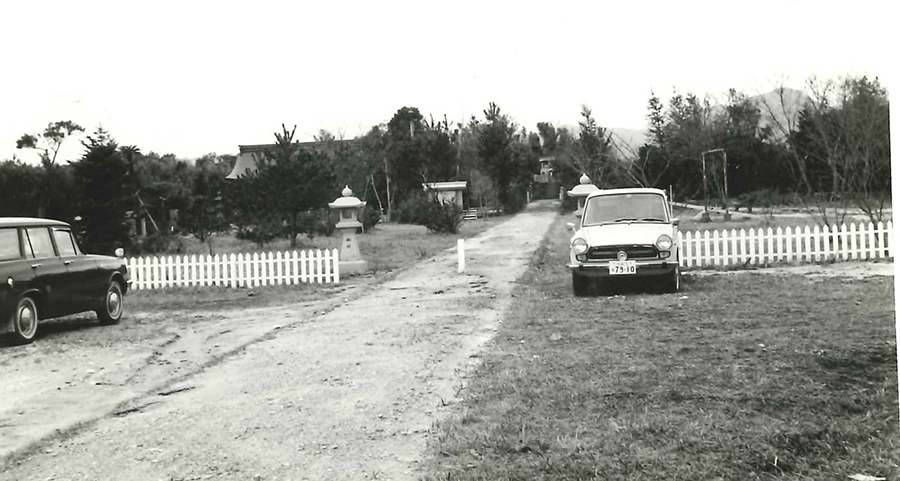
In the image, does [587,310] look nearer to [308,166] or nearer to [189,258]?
[189,258]

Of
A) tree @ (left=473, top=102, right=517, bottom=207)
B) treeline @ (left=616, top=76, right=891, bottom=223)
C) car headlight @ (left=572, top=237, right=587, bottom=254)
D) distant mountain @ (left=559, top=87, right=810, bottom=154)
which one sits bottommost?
car headlight @ (left=572, top=237, right=587, bottom=254)

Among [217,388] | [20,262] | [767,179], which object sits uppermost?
[767,179]

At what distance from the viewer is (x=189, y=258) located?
13281mm

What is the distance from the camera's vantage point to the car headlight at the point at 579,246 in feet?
29.0

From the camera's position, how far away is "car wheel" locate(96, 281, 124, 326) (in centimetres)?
845

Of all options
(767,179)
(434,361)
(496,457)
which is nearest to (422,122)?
(767,179)

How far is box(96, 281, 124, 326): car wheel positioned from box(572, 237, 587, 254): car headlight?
5.28 meters

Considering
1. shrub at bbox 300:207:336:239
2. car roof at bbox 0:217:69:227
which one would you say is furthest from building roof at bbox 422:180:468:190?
car roof at bbox 0:217:69:227

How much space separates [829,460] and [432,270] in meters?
10.2

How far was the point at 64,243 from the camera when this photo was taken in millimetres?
8016

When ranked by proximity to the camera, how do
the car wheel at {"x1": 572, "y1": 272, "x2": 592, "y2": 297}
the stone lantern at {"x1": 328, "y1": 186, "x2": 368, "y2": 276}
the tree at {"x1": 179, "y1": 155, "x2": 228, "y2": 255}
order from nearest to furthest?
the car wheel at {"x1": 572, "y1": 272, "x2": 592, "y2": 297} → the stone lantern at {"x1": 328, "y1": 186, "x2": 368, "y2": 276} → the tree at {"x1": 179, "y1": 155, "x2": 228, "y2": 255}

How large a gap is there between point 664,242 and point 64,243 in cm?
651

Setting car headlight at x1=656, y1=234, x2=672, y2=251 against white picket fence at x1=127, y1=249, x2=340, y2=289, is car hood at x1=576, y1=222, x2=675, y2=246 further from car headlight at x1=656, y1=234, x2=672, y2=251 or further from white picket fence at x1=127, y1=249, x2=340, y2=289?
white picket fence at x1=127, y1=249, x2=340, y2=289

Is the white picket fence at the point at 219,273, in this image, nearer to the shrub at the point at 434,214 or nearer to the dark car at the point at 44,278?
the dark car at the point at 44,278
